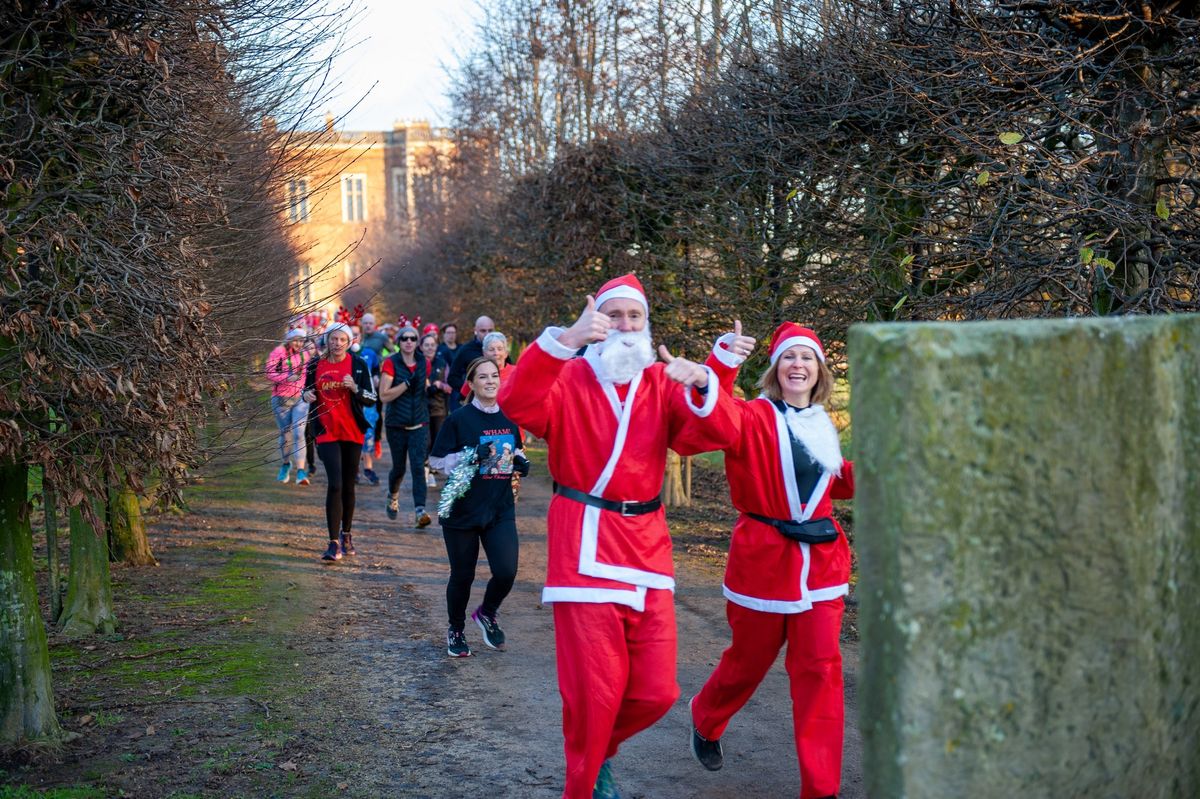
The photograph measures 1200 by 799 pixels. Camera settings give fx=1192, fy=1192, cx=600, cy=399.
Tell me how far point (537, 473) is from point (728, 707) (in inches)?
508

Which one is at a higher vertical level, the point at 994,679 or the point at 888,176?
the point at 888,176

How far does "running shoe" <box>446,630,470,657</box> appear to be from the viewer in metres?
7.46

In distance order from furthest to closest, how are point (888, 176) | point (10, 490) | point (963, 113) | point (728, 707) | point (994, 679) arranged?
1. point (888, 176)
2. point (963, 113)
3. point (10, 490)
4. point (728, 707)
5. point (994, 679)

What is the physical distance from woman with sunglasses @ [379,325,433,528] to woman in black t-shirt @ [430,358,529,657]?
5149mm

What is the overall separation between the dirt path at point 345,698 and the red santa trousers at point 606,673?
67 centimetres

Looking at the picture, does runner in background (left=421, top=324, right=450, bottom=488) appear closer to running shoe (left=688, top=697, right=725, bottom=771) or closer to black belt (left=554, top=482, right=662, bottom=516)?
running shoe (left=688, top=697, right=725, bottom=771)

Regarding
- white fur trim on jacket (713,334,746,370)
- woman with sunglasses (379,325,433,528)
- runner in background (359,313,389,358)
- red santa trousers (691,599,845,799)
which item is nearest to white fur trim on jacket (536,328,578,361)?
white fur trim on jacket (713,334,746,370)

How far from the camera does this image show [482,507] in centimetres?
Answer: 747

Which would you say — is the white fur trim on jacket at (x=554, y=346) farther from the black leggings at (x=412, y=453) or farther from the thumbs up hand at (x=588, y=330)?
the black leggings at (x=412, y=453)

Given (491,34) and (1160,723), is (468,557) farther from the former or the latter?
(491,34)

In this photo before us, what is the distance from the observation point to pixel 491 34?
22.1m

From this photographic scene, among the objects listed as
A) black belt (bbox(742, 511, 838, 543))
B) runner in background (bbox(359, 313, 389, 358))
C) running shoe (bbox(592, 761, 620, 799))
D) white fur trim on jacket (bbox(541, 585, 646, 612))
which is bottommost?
running shoe (bbox(592, 761, 620, 799))

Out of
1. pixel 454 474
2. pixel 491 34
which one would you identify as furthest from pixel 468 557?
pixel 491 34

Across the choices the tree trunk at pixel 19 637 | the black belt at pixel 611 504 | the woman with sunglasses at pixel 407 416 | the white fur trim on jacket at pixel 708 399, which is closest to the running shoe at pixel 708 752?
the black belt at pixel 611 504
